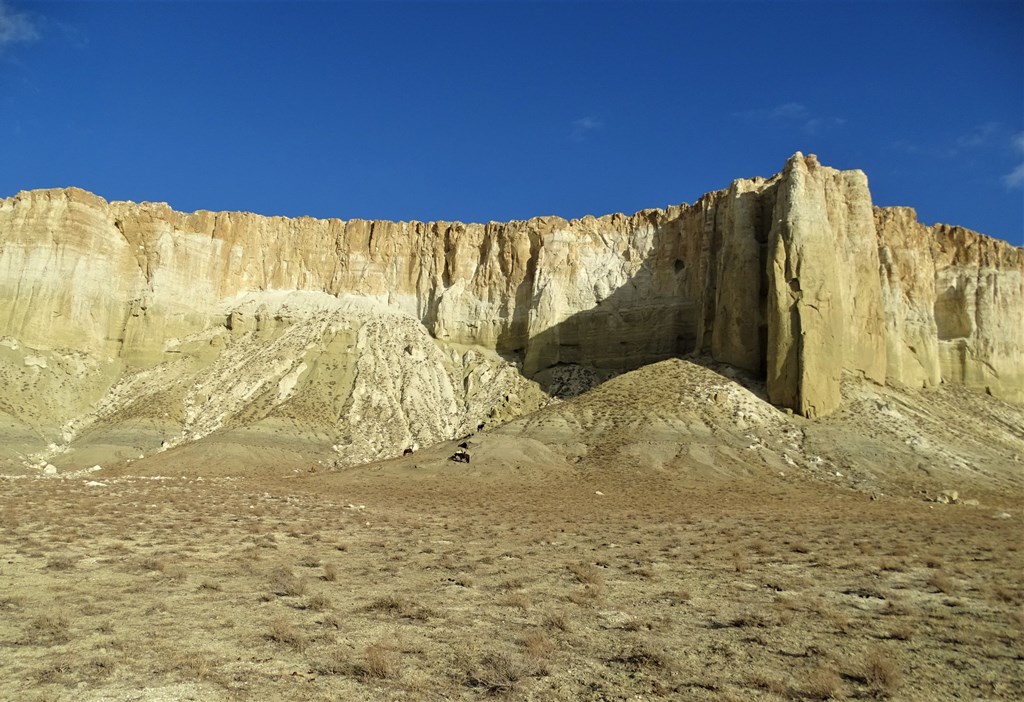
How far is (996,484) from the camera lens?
109ft

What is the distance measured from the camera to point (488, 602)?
1073 centimetres

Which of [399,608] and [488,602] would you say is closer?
[399,608]

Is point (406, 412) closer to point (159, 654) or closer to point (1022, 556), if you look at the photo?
point (1022, 556)

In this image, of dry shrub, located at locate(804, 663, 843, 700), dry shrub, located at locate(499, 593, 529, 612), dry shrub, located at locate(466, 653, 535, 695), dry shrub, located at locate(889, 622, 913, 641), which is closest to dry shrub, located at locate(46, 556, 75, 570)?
dry shrub, located at locate(499, 593, 529, 612)

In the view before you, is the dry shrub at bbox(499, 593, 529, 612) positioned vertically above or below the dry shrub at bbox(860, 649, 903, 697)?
below

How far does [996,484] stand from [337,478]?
31.0 meters

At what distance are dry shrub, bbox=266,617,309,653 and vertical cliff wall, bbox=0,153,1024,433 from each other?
35.2 metres

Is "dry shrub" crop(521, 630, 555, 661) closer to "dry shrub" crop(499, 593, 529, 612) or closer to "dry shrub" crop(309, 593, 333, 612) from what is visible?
"dry shrub" crop(499, 593, 529, 612)

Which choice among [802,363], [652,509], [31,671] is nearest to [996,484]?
[802,363]

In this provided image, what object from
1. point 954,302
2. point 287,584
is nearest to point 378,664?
point 287,584

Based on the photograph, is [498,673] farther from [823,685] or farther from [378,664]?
[823,685]

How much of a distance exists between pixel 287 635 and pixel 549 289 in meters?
50.4

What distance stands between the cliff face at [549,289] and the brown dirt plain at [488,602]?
23114 millimetres

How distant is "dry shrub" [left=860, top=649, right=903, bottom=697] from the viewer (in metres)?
7.27
